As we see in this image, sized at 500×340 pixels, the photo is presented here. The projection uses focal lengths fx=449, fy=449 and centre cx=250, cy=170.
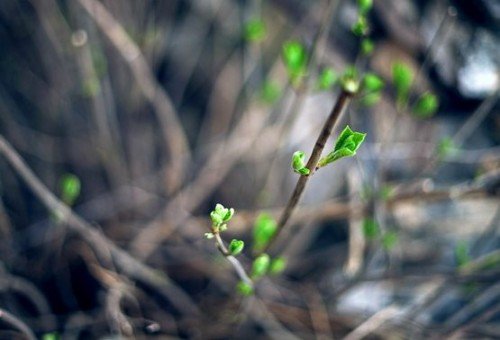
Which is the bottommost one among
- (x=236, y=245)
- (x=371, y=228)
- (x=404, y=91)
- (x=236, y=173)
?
(x=236, y=245)

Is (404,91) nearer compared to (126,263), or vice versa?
(404,91)

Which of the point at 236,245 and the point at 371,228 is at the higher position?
the point at 371,228

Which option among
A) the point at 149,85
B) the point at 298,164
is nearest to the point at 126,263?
the point at 149,85

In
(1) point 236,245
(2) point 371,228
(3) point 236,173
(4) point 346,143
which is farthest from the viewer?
(3) point 236,173

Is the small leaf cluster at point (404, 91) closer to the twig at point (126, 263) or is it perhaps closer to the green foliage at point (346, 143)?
the green foliage at point (346, 143)

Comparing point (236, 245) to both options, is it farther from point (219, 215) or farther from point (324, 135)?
point (324, 135)

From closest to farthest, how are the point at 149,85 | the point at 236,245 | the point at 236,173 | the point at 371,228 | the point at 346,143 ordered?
the point at 346,143
the point at 236,245
the point at 371,228
the point at 149,85
the point at 236,173

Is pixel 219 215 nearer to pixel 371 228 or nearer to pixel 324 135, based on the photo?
pixel 324 135

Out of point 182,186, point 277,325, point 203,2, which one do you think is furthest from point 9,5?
point 277,325

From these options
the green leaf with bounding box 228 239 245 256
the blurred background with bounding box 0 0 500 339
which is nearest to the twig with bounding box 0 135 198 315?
the blurred background with bounding box 0 0 500 339

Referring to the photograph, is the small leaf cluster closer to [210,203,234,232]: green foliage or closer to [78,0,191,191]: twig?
[210,203,234,232]: green foliage
